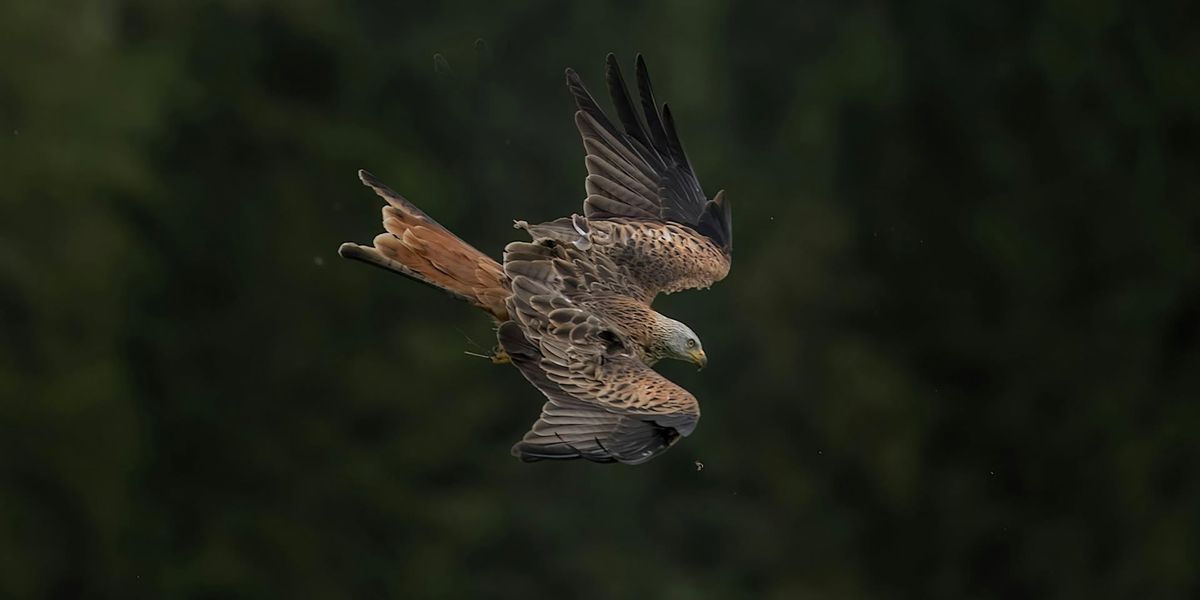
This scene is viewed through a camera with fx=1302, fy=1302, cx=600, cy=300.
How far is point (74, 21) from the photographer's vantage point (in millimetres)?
6691

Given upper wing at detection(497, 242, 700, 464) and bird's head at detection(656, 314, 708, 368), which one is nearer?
upper wing at detection(497, 242, 700, 464)

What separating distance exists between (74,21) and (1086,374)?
20.4 ft

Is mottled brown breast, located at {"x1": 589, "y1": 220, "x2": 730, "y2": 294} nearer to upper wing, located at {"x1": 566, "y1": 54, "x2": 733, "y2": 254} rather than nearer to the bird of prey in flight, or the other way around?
the bird of prey in flight

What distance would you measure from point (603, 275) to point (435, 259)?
600mm

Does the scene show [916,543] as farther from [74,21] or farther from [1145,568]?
[74,21]

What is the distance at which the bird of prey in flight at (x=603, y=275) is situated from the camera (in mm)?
3738

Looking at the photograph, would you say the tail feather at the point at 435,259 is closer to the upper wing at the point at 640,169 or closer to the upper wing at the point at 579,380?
the upper wing at the point at 579,380

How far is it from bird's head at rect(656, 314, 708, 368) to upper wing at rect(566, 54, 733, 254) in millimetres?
555

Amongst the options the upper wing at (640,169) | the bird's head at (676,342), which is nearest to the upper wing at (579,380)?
the bird's head at (676,342)

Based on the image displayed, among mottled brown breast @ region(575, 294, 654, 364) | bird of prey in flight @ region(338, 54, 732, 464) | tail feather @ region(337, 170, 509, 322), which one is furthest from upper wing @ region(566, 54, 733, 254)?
tail feather @ region(337, 170, 509, 322)

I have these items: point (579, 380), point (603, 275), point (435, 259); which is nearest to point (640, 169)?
point (603, 275)

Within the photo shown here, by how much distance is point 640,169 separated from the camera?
15.6 feet

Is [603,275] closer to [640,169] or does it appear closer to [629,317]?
[629,317]

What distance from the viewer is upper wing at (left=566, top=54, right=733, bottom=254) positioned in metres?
4.68
